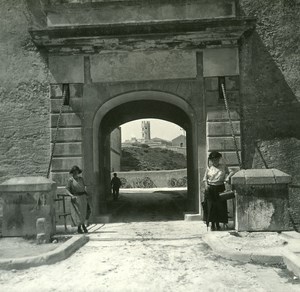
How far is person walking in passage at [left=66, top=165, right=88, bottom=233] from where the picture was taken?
8.07 metres

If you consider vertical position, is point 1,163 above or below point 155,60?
below

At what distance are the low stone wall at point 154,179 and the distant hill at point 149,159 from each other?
18.2m

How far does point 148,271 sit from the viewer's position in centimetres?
539

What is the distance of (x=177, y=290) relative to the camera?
4.60 m

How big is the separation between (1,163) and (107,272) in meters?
5.65

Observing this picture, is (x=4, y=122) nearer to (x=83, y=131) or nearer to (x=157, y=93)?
(x=83, y=131)

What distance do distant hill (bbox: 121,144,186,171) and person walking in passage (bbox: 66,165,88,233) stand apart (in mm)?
42900

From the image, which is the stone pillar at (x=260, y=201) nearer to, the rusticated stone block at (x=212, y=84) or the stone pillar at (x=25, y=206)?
the rusticated stone block at (x=212, y=84)

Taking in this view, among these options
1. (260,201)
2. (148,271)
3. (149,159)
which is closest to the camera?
(148,271)

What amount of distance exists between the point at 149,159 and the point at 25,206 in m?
49.1

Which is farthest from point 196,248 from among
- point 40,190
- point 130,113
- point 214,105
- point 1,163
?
point 130,113

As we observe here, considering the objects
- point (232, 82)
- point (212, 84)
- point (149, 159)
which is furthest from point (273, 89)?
point (149, 159)

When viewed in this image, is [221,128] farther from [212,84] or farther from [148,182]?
[148,182]

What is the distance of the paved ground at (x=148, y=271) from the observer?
15.6 feet
